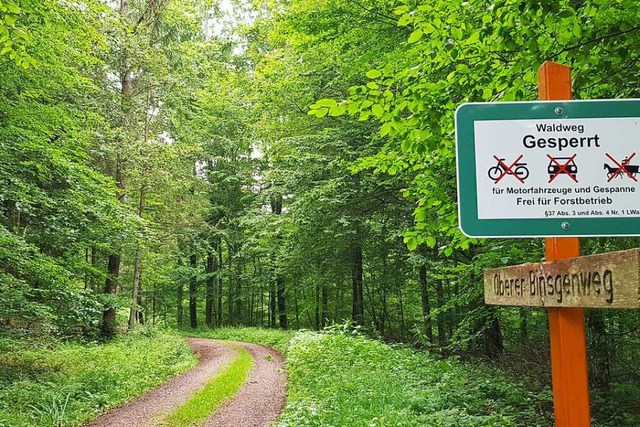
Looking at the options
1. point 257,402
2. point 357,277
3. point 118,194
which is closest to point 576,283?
point 257,402

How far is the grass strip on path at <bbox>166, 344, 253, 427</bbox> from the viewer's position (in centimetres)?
867

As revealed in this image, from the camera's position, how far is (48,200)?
32.4 feet

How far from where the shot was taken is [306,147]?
1402 centimetres

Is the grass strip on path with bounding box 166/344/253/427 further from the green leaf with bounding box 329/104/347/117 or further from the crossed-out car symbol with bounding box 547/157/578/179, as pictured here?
the crossed-out car symbol with bounding box 547/157/578/179

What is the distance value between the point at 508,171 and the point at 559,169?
7.0 inches

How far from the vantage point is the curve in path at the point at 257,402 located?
28.1 ft

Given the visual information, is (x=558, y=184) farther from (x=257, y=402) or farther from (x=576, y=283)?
(x=257, y=402)

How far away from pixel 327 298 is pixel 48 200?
54.0 feet

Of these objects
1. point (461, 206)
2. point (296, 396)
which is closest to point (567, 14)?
point (461, 206)

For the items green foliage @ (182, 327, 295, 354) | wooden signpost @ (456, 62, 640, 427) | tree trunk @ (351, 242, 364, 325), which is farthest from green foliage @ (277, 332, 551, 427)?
green foliage @ (182, 327, 295, 354)

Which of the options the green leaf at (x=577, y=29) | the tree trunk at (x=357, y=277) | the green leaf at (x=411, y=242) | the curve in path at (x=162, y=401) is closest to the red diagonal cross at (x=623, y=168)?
the green leaf at (x=577, y=29)

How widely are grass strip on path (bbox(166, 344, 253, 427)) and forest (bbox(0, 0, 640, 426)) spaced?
3139 millimetres

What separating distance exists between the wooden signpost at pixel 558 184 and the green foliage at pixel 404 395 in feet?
12.3

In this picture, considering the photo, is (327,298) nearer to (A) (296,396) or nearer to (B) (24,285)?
(A) (296,396)
